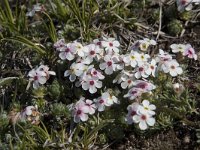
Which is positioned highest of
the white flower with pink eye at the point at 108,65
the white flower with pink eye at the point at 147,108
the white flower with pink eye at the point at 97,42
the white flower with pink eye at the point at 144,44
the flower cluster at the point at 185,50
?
the white flower with pink eye at the point at 97,42

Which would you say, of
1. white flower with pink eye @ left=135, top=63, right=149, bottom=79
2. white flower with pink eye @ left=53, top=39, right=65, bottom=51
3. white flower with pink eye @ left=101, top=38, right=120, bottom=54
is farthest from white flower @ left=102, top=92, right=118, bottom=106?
white flower with pink eye @ left=53, top=39, right=65, bottom=51

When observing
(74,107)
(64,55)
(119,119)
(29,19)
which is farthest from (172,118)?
(29,19)

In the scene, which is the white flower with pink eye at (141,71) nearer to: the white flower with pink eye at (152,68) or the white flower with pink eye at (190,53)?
the white flower with pink eye at (152,68)

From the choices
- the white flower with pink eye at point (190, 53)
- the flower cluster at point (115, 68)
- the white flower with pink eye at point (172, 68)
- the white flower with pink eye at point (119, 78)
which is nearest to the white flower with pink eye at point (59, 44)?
the flower cluster at point (115, 68)

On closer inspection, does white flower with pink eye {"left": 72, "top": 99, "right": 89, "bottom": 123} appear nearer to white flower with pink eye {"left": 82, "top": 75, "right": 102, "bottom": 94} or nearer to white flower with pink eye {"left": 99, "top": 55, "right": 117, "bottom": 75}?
white flower with pink eye {"left": 82, "top": 75, "right": 102, "bottom": 94}

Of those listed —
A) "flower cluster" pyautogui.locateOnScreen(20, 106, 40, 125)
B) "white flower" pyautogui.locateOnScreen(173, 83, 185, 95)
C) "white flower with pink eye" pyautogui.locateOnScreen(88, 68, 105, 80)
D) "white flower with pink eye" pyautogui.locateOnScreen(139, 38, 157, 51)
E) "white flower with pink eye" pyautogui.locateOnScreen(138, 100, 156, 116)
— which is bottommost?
"flower cluster" pyautogui.locateOnScreen(20, 106, 40, 125)

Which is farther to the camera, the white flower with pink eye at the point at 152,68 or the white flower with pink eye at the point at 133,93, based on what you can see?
the white flower with pink eye at the point at 152,68

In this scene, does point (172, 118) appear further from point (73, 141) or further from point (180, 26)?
point (180, 26)
